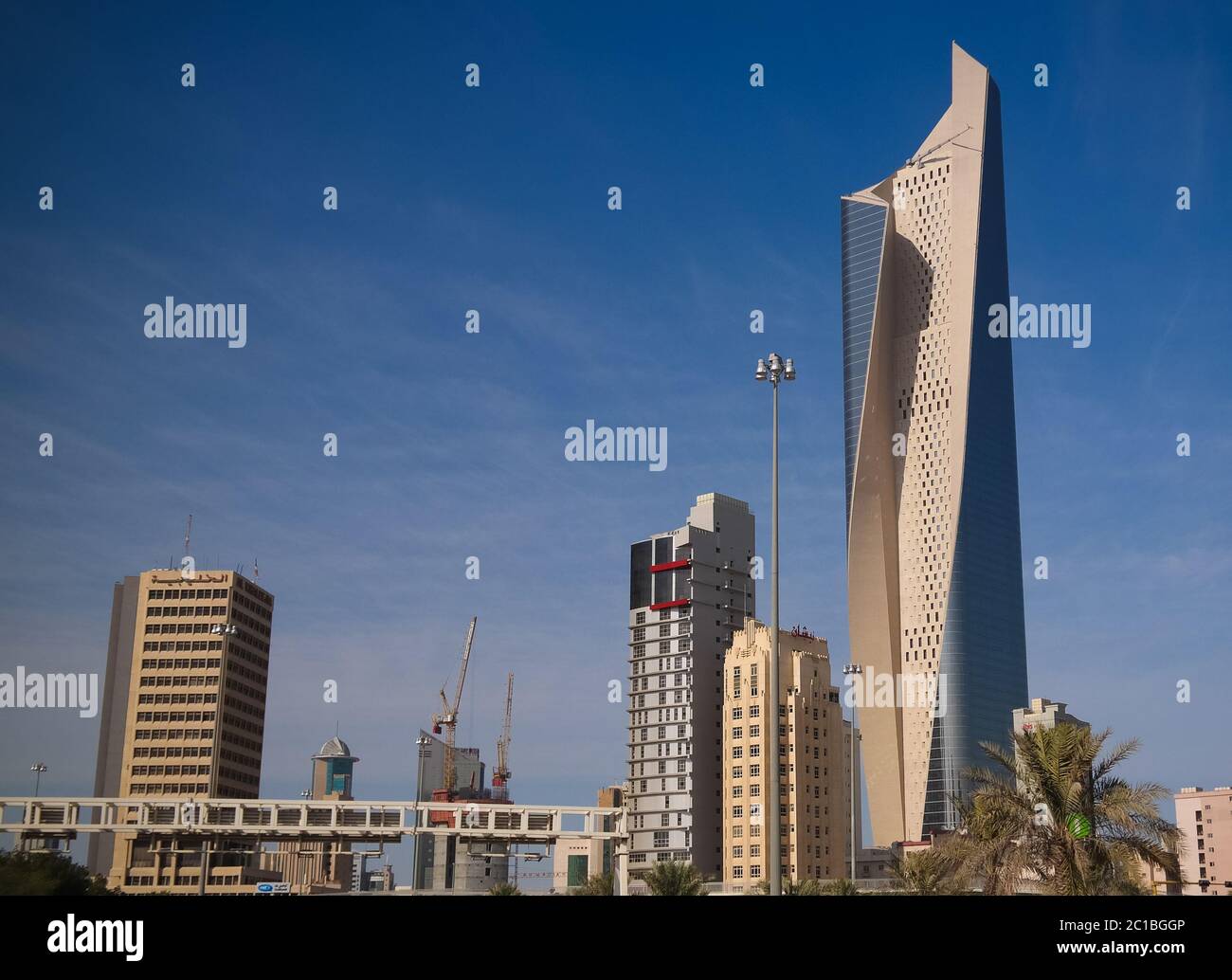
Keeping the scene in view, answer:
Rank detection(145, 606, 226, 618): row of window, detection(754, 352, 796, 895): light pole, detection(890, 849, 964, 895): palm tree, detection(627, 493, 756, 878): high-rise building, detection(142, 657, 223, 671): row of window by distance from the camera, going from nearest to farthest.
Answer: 1. detection(754, 352, 796, 895): light pole
2. detection(890, 849, 964, 895): palm tree
3. detection(627, 493, 756, 878): high-rise building
4. detection(145, 606, 226, 618): row of window
5. detection(142, 657, 223, 671): row of window

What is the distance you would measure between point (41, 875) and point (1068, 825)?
1173 inches

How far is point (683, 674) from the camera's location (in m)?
176

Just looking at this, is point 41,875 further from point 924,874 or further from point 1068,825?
point 924,874

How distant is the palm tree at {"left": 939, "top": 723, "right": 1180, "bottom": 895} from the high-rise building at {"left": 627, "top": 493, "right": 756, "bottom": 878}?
134356mm

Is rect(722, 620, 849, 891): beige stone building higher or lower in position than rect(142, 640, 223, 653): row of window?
lower

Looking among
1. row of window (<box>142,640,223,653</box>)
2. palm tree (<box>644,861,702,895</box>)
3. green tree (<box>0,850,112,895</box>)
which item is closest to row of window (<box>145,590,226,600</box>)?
row of window (<box>142,640,223,653</box>)

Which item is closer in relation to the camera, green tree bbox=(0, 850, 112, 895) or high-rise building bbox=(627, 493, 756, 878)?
green tree bbox=(0, 850, 112, 895)

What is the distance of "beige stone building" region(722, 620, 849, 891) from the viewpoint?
157 metres

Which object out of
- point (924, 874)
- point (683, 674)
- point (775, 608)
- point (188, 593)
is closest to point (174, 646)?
point (188, 593)

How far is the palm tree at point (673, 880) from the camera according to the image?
5944 centimetres

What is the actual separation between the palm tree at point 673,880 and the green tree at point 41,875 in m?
24.9

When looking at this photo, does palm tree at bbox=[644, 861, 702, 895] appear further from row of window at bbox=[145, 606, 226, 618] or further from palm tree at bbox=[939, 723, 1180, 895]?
row of window at bbox=[145, 606, 226, 618]
